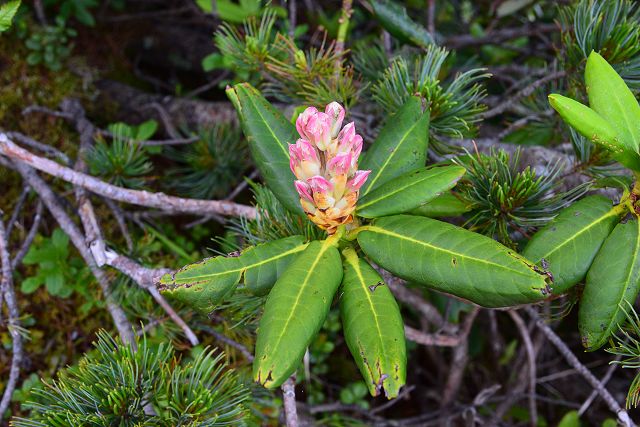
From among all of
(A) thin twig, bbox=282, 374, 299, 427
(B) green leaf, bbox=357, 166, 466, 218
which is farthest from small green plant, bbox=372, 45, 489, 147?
(A) thin twig, bbox=282, 374, 299, 427

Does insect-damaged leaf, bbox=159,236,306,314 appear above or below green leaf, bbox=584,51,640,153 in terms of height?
below

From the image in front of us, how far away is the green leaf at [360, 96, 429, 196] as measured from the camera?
3.43 ft

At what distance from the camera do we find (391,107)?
1.27 metres

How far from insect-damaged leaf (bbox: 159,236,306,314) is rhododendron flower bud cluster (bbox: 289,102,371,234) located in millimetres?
95

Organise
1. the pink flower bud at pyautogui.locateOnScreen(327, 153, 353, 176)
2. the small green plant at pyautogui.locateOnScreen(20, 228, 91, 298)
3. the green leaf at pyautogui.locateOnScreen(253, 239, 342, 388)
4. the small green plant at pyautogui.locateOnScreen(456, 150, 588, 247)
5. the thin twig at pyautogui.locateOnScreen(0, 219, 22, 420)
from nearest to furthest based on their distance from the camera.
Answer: the green leaf at pyautogui.locateOnScreen(253, 239, 342, 388), the pink flower bud at pyautogui.locateOnScreen(327, 153, 353, 176), the small green plant at pyautogui.locateOnScreen(456, 150, 588, 247), the thin twig at pyautogui.locateOnScreen(0, 219, 22, 420), the small green plant at pyautogui.locateOnScreen(20, 228, 91, 298)

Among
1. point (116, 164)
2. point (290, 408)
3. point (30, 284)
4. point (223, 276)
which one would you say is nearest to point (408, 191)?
point (223, 276)

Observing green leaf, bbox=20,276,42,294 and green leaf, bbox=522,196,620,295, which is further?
green leaf, bbox=20,276,42,294

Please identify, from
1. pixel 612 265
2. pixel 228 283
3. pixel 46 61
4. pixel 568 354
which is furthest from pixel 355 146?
pixel 46 61

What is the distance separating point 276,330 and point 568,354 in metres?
0.85

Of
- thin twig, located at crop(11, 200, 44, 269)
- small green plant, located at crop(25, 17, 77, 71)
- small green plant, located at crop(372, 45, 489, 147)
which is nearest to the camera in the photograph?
small green plant, located at crop(372, 45, 489, 147)

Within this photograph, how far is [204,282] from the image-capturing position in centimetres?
88

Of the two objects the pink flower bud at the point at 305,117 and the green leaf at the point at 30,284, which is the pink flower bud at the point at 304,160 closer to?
the pink flower bud at the point at 305,117

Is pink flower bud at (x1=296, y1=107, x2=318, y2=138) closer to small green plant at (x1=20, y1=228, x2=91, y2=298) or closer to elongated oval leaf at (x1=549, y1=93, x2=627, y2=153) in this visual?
elongated oval leaf at (x1=549, y1=93, x2=627, y2=153)

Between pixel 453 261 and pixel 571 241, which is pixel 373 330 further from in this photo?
pixel 571 241
